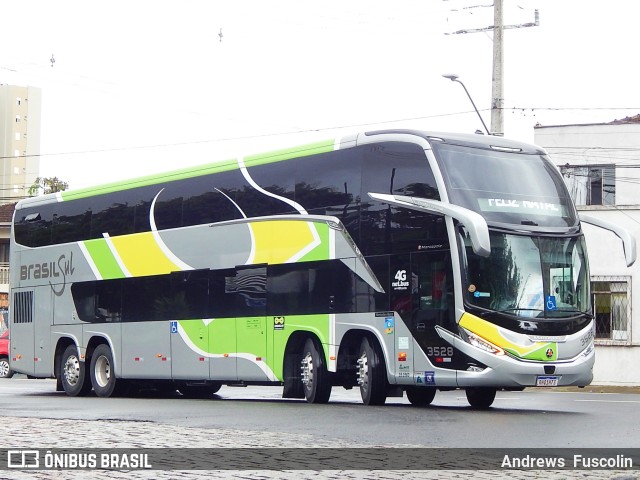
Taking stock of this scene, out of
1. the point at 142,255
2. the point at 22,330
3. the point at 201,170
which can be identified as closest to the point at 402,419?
the point at 201,170

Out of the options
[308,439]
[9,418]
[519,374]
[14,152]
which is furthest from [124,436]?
[14,152]

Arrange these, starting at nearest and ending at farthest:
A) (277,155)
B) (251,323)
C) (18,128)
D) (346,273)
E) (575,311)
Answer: (575,311)
(346,273)
(277,155)
(251,323)
(18,128)

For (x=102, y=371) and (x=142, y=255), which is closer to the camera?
(x=142, y=255)

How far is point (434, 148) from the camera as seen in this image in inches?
771

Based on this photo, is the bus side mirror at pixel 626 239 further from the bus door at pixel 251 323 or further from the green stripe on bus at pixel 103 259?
the green stripe on bus at pixel 103 259

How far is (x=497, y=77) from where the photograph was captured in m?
32.8

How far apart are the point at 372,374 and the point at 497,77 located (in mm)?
14255

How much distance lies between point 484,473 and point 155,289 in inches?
619

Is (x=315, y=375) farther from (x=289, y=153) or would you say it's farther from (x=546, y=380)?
(x=546, y=380)

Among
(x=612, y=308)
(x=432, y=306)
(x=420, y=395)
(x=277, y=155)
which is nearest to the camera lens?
(x=432, y=306)

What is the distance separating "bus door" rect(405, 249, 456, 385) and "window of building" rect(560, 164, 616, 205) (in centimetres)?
2020

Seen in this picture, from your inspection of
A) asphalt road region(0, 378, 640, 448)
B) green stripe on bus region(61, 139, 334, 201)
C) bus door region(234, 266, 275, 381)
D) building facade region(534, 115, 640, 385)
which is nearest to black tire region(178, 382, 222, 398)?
asphalt road region(0, 378, 640, 448)

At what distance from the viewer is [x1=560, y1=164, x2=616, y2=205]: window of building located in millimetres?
39094

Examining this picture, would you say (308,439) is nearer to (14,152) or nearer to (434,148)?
(434,148)
